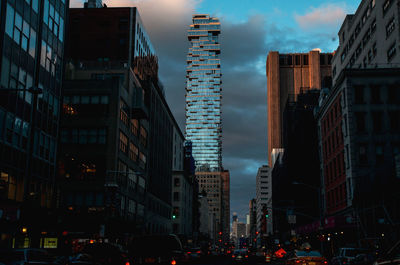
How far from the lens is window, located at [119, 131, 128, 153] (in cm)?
6794

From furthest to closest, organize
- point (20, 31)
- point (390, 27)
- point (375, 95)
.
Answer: point (390, 27)
point (375, 95)
point (20, 31)

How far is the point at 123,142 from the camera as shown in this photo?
69.8m

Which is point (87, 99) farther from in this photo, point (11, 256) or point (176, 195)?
point (176, 195)

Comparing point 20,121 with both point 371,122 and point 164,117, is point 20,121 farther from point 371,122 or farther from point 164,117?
point 164,117

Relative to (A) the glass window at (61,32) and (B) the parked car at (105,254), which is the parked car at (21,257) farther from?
(A) the glass window at (61,32)

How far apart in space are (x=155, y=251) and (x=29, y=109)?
2257 centimetres

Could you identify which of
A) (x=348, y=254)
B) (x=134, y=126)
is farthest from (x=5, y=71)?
(x=134, y=126)

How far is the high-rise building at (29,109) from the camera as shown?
3550 centimetres

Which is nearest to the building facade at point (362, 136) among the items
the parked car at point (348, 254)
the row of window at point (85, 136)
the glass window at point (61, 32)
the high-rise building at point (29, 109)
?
the parked car at point (348, 254)

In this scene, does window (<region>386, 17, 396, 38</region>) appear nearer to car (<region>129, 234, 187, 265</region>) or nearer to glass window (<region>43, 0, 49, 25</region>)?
glass window (<region>43, 0, 49, 25</region>)

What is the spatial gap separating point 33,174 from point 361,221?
33.4 meters

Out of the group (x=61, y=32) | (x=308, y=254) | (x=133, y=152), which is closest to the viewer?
(x=308, y=254)

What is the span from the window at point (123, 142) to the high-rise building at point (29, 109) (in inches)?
849

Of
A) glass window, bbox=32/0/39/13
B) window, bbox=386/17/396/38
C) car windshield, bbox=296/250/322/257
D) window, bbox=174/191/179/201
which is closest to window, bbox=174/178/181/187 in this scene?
window, bbox=174/191/179/201
